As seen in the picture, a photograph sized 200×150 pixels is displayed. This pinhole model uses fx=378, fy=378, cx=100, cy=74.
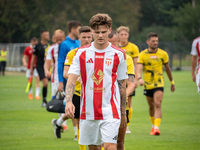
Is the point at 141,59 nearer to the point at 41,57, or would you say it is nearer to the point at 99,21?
the point at 99,21

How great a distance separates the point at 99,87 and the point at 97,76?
0.46ft

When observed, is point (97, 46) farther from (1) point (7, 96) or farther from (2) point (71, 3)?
(2) point (71, 3)

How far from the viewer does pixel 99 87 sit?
4.73 meters

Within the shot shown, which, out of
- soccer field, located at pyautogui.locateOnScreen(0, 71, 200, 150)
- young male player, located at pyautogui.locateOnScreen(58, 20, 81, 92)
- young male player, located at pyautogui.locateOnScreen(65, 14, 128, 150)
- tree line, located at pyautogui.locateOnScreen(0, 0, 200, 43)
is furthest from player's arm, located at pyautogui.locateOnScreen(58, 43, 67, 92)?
tree line, located at pyautogui.locateOnScreen(0, 0, 200, 43)

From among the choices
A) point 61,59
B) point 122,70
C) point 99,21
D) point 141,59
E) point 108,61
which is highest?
point 99,21

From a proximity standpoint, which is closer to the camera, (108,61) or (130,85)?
(108,61)

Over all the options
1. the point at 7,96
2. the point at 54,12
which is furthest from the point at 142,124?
the point at 54,12

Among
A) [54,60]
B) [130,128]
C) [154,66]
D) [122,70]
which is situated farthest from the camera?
[54,60]

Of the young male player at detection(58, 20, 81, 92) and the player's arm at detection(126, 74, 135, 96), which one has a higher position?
the young male player at detection(58, 20, 81, 92)

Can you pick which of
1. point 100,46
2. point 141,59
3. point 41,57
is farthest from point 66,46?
point 41,57

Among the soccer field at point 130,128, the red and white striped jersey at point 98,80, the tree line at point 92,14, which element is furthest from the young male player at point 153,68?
the tree line at point 92,14

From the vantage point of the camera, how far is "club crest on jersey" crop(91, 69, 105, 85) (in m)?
4.73

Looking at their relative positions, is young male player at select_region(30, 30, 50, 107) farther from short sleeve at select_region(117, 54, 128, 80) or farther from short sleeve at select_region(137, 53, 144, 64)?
short sleeve at select_region(117, 54, 128, 80)

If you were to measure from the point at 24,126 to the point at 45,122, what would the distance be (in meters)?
0.80
